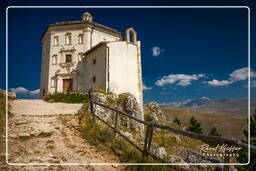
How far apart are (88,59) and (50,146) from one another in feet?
59.4

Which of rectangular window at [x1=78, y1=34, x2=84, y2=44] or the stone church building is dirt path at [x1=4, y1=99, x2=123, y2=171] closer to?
the stone church building

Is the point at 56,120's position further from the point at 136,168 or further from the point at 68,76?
the point at 68,76

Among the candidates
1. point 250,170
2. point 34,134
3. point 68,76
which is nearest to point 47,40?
point 68,76

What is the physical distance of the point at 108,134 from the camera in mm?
6367

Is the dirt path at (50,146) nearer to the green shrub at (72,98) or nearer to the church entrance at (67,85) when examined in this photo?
the green shrub at (72,98)

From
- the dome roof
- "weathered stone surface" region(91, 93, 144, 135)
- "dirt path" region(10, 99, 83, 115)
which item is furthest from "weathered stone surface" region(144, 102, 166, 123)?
the dome roof

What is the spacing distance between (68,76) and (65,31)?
6.13 metres

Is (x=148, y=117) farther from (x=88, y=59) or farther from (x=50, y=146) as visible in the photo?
(x=50, y=146)

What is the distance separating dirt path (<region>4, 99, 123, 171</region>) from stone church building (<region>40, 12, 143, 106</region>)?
35.6 feet

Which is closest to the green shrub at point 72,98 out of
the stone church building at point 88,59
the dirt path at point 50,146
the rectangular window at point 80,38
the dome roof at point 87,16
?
the stone church building at point 88,59

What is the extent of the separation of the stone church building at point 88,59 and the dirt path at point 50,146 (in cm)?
1086

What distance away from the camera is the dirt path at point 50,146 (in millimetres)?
4512

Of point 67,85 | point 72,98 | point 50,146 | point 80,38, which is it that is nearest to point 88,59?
point 80,38

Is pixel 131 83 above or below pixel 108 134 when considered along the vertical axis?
above
